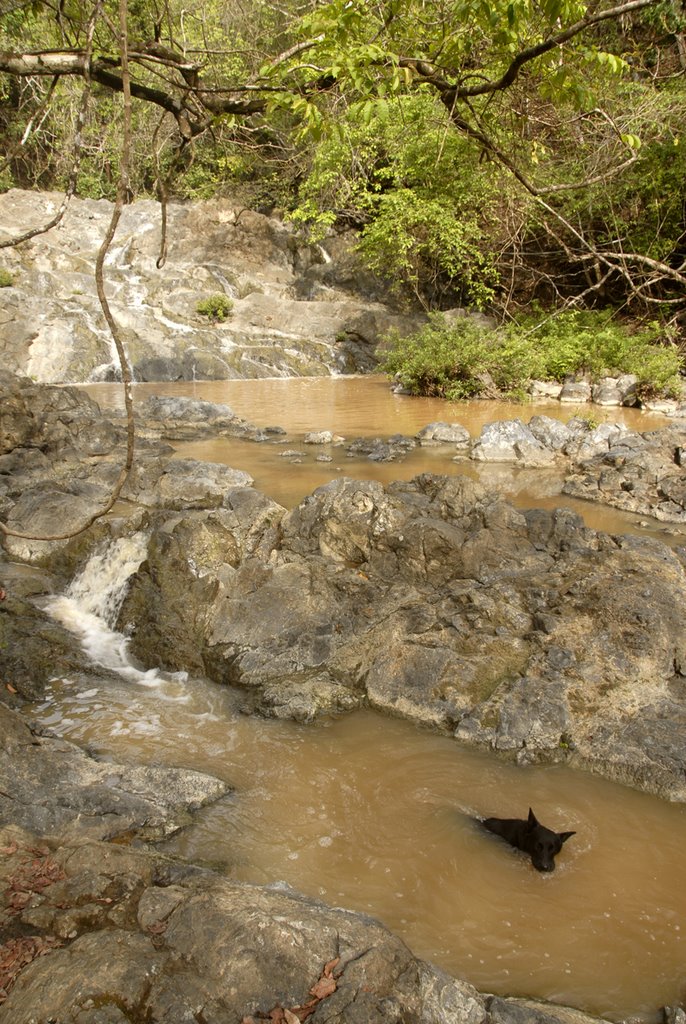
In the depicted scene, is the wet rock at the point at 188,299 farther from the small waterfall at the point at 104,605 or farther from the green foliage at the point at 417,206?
the small waterfall at the point at 104,605

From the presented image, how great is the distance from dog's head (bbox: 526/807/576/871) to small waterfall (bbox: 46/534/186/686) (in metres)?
2.83

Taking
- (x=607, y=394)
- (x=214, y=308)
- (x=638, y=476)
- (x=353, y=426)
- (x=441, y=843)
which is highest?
(x=214, y=308)

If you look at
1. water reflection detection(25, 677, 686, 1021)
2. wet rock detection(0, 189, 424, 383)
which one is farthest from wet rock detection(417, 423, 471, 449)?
wet rock detection(0, 189, 424, 383)

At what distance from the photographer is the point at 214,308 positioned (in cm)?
2139

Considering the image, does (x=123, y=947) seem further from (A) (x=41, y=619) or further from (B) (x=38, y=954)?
(A) (x=41, y=619)

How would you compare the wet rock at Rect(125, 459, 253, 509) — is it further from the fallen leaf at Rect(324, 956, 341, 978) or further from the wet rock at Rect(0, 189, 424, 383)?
the wet rock at Rect(0, 189, 424, 383)

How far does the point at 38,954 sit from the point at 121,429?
9296mm

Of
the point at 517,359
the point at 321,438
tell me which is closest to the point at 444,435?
the point at 321,438

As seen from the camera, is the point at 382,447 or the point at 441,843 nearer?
the point at 441,843

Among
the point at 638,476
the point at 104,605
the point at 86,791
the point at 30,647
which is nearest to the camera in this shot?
the point at 86,791

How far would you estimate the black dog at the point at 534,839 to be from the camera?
3244mm

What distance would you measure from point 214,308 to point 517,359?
34.4 feet

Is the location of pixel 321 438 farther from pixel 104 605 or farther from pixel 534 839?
pixel 534 839

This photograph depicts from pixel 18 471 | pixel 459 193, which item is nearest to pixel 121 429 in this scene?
pixel 18 471
